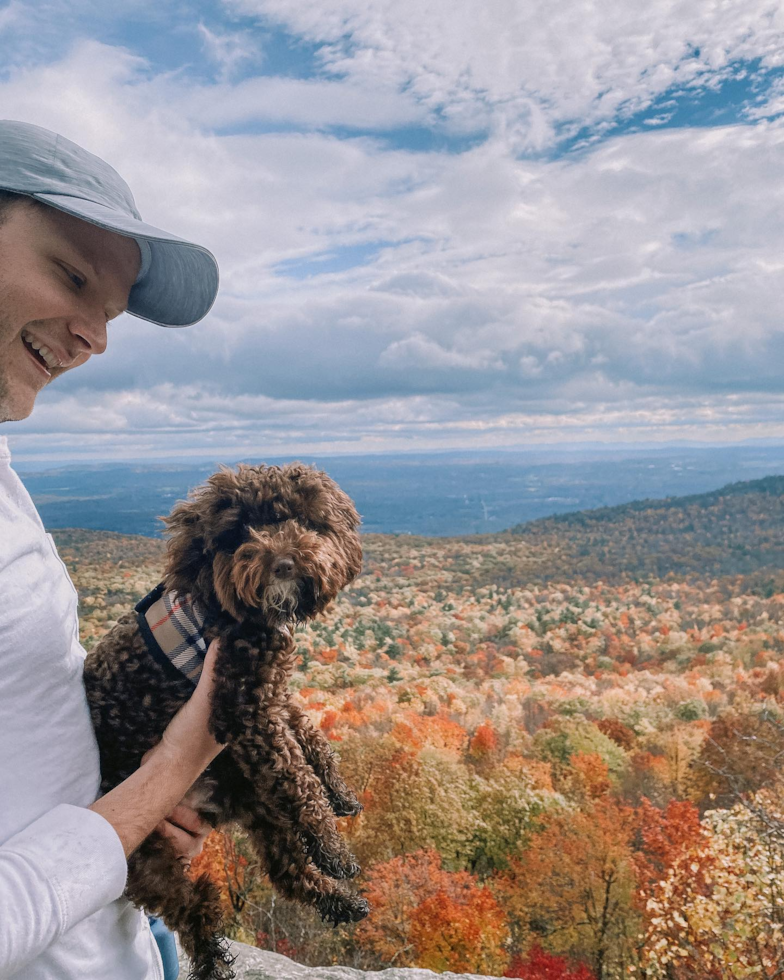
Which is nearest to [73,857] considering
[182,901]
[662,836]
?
[182,901]

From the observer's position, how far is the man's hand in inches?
103

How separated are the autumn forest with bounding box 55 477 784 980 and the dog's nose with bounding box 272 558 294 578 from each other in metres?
0.51

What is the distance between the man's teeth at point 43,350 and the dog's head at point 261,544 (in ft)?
3.43

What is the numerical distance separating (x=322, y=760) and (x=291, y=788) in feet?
1.55

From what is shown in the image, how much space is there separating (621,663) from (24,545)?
67.1 m

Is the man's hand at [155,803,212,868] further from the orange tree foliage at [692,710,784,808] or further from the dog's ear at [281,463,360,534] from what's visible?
the orange tree foliage at [692,710,784,808]

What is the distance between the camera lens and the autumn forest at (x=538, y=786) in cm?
1927

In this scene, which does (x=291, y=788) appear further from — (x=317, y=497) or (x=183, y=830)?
(x=317, y=497)

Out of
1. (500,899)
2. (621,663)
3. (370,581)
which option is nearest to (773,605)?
(621,663)

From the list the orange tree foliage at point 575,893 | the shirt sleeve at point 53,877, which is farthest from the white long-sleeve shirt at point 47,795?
the orange tree foliage at point 575,893

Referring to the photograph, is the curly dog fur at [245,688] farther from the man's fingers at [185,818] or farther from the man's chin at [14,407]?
the man's chin at [14,407]

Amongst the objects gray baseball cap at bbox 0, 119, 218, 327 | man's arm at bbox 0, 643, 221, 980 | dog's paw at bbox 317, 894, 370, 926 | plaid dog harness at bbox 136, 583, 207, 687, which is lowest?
dog's paw at bbox 317, 894, 370, 926

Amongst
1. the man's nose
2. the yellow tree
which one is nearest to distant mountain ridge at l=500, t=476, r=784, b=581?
the yellow tree

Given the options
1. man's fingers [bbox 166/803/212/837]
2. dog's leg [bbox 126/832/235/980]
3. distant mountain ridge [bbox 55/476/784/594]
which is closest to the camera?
dog's leg [bbox 126/832/235/980]
